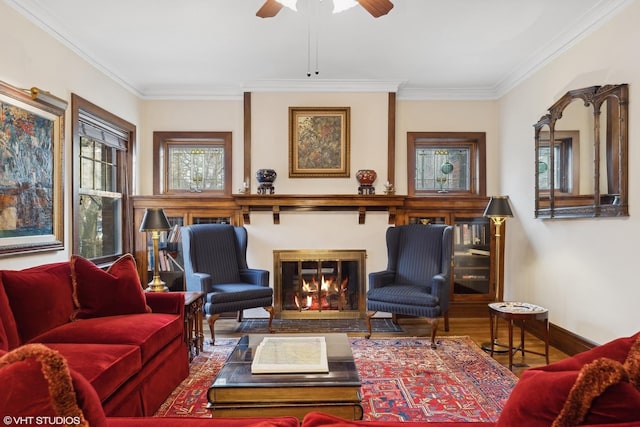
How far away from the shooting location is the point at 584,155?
10.7 ft

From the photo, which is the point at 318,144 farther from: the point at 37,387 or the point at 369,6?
the point at 37,387

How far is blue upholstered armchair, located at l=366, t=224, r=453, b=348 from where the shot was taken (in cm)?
373

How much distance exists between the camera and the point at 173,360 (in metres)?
2.81

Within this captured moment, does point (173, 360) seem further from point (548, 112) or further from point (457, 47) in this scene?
point (548, 112)

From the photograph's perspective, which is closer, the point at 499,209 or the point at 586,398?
the point at 586,398

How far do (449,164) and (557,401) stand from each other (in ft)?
14.3

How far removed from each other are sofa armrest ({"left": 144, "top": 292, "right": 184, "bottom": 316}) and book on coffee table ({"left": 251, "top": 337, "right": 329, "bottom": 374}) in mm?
797

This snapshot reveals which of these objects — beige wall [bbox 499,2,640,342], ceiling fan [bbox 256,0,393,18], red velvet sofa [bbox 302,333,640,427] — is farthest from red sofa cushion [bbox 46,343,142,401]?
beige wall [bbox 499,2,640,342]

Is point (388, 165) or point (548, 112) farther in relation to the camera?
point (388, 165)

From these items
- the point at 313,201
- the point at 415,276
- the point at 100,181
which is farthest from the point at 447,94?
the point at 100,181

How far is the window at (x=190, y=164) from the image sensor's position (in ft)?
16.0

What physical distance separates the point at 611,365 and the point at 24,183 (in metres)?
3.44

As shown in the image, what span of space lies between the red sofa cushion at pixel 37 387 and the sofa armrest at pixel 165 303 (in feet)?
7.32

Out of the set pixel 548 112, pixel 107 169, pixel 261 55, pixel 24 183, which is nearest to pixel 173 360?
pixel 24 183
